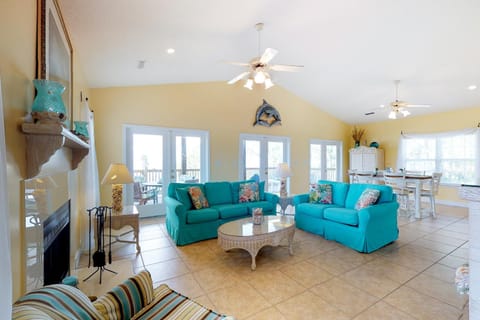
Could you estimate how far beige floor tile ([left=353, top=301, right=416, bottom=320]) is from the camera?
1.88m

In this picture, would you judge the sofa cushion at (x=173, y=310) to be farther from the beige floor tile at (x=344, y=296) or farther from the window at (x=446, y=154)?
the window at (x=446, y=154)

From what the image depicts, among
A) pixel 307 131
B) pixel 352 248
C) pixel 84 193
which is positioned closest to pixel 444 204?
pixel 307 131

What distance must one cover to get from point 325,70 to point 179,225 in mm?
4254

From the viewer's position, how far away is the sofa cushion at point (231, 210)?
3.76 m

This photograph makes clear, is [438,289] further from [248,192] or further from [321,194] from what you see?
[248,192]

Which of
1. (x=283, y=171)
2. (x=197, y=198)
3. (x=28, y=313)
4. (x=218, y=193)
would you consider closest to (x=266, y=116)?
(x=283, y=171)

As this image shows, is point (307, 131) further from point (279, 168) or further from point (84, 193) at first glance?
point (84, 193)

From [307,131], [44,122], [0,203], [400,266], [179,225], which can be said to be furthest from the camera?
[307,131]

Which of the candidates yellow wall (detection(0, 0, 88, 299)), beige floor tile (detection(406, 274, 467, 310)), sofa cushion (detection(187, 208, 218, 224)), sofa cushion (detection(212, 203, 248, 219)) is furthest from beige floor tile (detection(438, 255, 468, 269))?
yellow wall (detection(0, 0, 88, 299))

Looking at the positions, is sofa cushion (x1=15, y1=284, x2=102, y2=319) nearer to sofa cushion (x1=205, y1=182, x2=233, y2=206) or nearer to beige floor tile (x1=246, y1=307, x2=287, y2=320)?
beige floor tile (x1=246, y1=307, x2=287, y2=320)

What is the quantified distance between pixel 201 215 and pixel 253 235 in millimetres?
1118

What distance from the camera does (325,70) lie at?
4852 millimetres

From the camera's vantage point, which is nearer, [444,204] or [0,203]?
[0,203]

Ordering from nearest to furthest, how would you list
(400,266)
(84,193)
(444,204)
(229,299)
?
1. (229,299)
2. (400,266)
3. (84,193)
4. (444,204)
